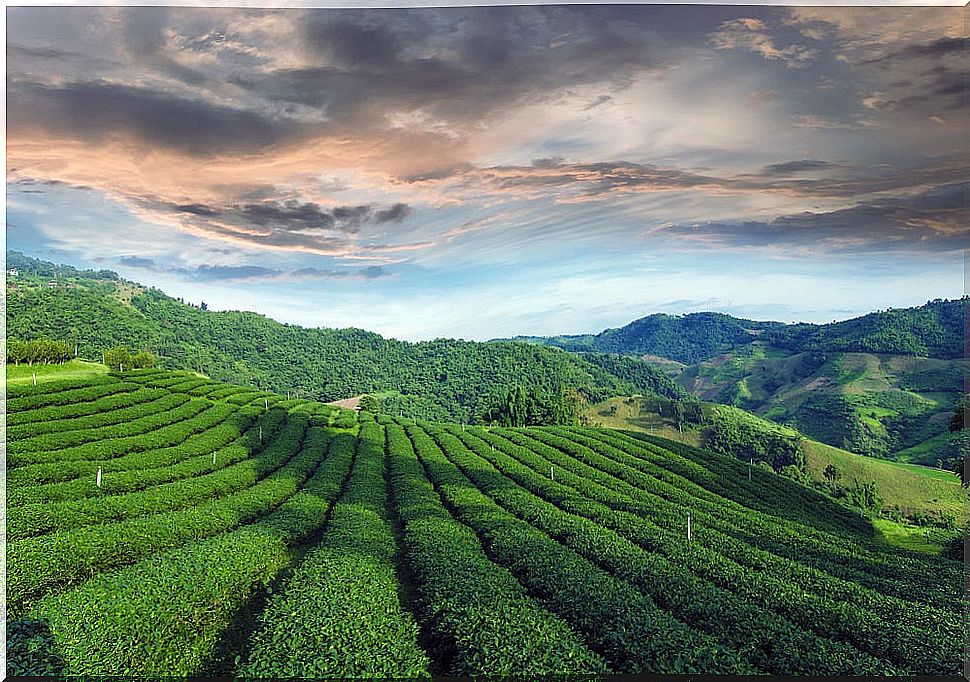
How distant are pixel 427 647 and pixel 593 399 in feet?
169

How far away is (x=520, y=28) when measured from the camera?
21.1ft

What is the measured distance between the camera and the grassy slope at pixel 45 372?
36.4 feet

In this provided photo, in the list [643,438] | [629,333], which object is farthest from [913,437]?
[629,333]

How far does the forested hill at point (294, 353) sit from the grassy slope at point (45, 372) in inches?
43.9

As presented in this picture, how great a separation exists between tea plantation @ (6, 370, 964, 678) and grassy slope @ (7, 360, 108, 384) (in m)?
0.32

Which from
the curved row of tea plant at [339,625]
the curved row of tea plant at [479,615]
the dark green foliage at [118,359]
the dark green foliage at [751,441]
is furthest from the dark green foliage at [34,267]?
the dark green foliage at [751,441]

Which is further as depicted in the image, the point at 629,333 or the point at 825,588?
the point at 629,333

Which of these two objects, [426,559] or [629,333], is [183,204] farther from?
[629,333]

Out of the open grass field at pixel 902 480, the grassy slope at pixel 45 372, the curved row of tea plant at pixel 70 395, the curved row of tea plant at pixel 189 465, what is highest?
the grassy slope at pixel 45 372

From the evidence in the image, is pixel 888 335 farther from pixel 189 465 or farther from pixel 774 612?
pixel 189 465

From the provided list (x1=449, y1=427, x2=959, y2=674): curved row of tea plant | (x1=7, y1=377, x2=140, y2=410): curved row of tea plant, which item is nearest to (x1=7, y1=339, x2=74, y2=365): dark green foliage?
(x1=7, y1=377, x2=140, y2=410): curved row of tea plant

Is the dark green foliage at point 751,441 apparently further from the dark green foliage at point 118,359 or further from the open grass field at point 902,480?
the dark green foliage at point 118,359

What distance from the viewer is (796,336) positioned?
83500mm

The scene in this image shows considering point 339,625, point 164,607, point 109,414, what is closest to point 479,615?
point 339,625
